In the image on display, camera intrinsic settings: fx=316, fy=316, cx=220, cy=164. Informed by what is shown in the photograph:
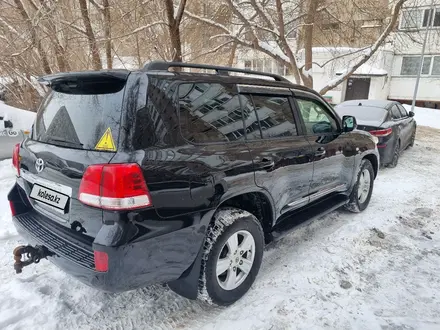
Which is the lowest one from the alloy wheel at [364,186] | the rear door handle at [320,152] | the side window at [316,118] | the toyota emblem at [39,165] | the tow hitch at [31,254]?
the alloy wheel at [364,186]

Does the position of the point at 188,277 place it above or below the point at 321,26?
below

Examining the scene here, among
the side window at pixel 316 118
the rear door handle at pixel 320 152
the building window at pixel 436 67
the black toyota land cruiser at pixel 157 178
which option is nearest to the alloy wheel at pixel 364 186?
the side window at pixel 316 118

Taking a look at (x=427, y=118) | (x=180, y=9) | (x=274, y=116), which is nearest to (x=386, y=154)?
(x=274, y=116)

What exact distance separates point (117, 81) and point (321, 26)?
11270mm

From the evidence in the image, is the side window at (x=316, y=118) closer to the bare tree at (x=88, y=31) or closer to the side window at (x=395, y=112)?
the side window at (x=395, y=112)

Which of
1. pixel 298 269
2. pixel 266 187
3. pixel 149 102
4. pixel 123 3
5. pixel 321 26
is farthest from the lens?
pixel 321 26

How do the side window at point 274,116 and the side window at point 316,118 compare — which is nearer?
the side window at point 274,116

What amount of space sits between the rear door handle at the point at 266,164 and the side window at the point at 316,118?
0.88 metres

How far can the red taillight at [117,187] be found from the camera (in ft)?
6.23

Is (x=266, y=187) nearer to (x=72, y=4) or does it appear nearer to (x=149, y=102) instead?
(x=149, y=102)

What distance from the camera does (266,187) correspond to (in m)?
2.80

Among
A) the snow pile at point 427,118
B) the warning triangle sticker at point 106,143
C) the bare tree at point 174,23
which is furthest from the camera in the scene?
the snow pile at point 427,118

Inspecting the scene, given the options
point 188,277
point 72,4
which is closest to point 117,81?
point 188,277

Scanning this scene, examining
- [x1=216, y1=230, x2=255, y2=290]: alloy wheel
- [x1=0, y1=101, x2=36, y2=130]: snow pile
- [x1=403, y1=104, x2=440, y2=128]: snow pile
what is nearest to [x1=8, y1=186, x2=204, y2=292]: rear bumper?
[x1=216, y1=230, x2=255, y2=290]: alloy wheel
